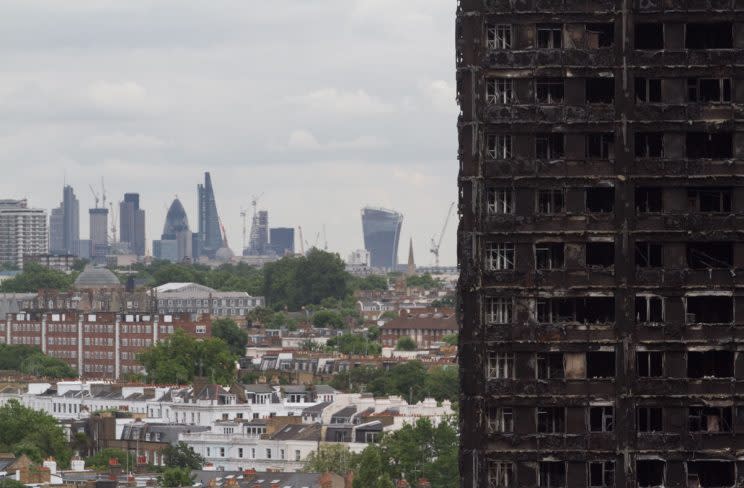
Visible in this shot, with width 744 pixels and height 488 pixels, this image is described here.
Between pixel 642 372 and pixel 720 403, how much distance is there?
2.31 meters

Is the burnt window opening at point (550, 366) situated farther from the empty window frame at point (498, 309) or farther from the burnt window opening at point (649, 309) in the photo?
the burnt window opening at point (649, 309)

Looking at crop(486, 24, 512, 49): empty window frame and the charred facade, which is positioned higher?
crop(486, 24, 512, 49): empty window frame

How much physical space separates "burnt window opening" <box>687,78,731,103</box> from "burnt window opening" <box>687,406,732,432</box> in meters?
8.53

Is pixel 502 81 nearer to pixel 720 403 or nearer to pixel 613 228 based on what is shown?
pixel 613 228

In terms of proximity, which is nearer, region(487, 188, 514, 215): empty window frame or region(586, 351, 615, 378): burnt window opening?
region(586, 351, 615, 378): burnt window opening

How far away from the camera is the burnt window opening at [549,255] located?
89.2m

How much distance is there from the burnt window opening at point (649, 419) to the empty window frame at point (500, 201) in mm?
6645

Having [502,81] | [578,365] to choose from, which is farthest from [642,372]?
[502,81]

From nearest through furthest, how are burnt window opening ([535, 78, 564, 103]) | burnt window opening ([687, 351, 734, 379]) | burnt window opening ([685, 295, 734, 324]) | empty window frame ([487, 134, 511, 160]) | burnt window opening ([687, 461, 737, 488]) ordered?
burnt window opening ([687, 461, 737, 488]) < burnt window opening ([687, 351, 734, 379]) < burnt window opening ([685, 295, 734, 324]) < empty window frame ([487, 134, 511, 160]) < burnt window opening ([535, 78, 564, 103])

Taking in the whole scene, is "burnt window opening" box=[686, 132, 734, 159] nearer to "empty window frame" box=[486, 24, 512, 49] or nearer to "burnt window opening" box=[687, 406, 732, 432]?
"empty window frame" box=[486, 24, 512, 49]

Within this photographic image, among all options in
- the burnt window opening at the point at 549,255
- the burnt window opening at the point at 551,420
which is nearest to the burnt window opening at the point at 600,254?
the burnt window opening at the point at 549,255

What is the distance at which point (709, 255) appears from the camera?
292ft

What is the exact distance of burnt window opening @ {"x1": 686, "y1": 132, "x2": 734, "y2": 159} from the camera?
8875 centimetres

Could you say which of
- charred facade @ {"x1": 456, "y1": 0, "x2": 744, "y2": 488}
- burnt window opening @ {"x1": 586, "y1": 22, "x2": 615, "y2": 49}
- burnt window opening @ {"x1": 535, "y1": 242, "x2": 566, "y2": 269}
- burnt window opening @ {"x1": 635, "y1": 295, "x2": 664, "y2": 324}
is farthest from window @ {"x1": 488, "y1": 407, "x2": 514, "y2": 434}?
burnt window opening @ {"x1": 586, "y1": 22, "x2": 615, "y2": 49}
